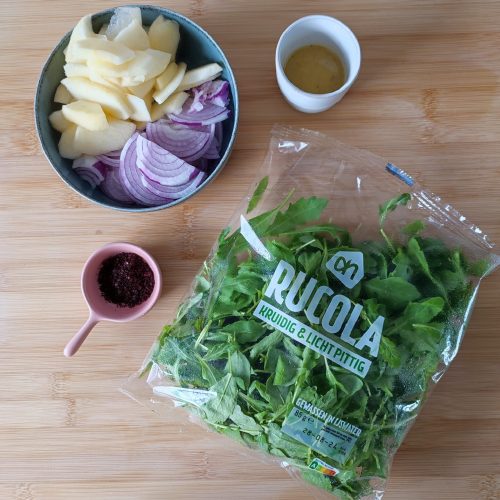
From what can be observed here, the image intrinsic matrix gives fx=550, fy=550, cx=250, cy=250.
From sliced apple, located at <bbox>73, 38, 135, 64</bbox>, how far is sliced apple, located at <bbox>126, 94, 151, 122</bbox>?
0.07 metres

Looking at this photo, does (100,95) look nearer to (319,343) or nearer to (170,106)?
(170,106)

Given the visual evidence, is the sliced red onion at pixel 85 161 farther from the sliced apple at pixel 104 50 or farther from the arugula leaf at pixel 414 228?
the arugula leaf at pixel 414 228

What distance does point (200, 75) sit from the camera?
1.03 metres

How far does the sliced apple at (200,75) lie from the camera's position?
102 centimetres

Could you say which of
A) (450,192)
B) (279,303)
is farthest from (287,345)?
(450,192)

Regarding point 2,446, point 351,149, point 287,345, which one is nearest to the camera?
point 287,345

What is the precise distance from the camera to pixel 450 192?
1.10 m

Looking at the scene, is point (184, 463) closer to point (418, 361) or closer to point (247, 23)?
point (418, 361)

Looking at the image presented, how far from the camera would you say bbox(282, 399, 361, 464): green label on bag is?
847 mm

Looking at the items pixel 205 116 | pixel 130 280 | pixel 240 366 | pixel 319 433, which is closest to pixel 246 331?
pixel 240 366

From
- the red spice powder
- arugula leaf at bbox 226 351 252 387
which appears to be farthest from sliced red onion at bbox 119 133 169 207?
arugula leaf at bbox 226 351 252 387

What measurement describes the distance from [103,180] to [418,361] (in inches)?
26.5

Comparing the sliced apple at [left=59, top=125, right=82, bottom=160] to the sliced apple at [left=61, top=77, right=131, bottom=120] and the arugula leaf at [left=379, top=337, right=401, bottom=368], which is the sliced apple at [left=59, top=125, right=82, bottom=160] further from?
the arugula leaf at [left=379, top=337, right=401, bottom=368]

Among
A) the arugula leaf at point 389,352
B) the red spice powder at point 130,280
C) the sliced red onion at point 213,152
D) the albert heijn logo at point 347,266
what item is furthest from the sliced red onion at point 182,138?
the arugula leaf at point 389,352
